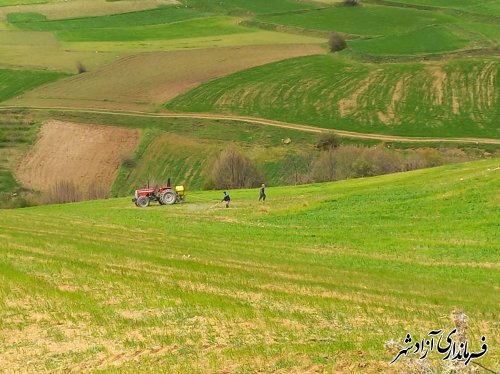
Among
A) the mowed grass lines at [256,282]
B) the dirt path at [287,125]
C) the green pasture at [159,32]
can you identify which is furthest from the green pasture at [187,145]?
the green pasture at [159,32]

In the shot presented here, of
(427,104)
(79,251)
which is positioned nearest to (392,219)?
(79,251)

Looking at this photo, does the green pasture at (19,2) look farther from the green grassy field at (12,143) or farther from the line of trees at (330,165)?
the line of trees at (330,165)

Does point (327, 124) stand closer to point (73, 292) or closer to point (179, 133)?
point (179, 133)

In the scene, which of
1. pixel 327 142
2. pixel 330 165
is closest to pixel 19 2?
pixel 327 142

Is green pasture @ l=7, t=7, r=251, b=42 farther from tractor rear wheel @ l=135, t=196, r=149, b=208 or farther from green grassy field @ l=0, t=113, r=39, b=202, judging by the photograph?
tractor rear wheel @ l=135, t=196, r=149, b=208

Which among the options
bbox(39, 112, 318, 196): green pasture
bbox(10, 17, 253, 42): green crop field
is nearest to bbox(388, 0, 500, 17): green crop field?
bbox(10, 17, 253, 42): green crop field

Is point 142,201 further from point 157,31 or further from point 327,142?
point 157,31
